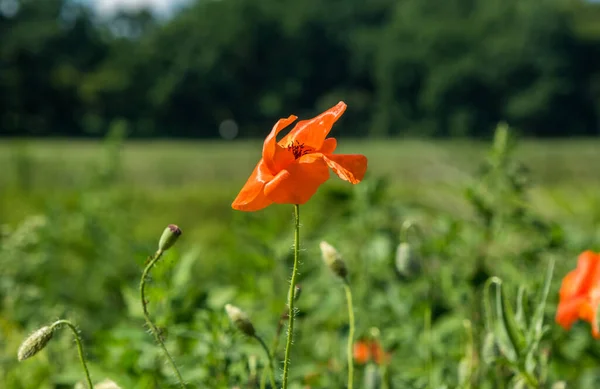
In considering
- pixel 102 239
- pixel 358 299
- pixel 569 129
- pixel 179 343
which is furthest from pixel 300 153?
Answer: pixel 569 129

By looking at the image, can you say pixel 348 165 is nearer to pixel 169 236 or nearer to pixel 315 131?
pixel 315 131

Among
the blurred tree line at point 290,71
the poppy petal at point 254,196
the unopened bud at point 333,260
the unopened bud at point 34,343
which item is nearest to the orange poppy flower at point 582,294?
the unopened bud at point 333,260

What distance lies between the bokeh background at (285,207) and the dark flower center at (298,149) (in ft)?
0.74

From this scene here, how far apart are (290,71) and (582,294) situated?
62420 mm

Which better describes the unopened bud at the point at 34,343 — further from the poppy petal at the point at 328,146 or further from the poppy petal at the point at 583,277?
the poppy petal at the point at 583,277

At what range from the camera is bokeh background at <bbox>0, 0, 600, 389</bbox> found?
1659mm

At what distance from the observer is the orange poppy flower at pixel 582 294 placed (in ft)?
4.85

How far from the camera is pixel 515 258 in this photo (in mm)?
1984

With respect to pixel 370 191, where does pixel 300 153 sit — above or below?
above

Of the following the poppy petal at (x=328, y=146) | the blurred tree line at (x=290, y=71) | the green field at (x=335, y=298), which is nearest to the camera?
the poppy petal at (x=328, y=146)

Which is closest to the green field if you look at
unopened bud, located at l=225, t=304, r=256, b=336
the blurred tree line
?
unopened bud, located at l=225, t=304, r=256, b=336

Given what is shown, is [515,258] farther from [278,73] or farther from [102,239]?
[278,73]

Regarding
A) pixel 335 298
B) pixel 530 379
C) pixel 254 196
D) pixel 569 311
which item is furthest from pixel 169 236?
pixel 335 298

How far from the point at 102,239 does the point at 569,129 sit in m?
57.5
